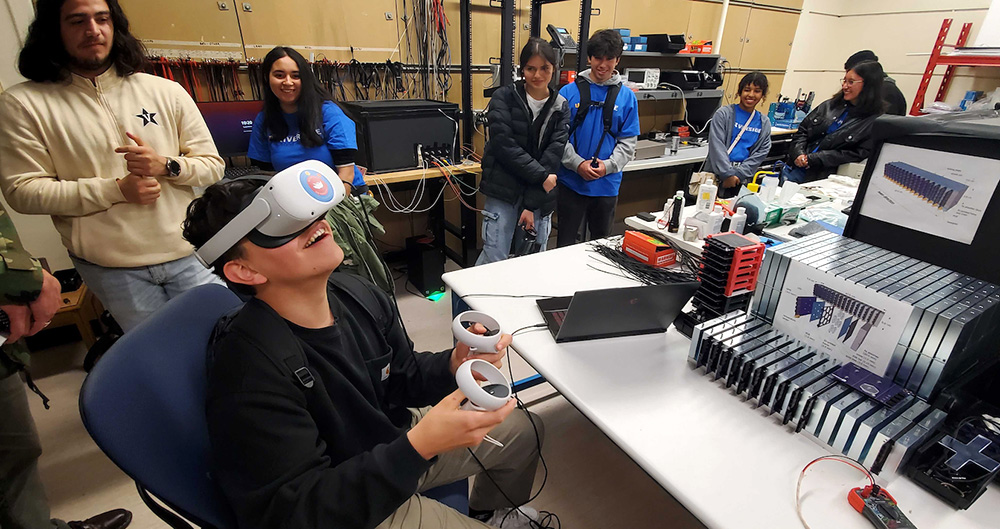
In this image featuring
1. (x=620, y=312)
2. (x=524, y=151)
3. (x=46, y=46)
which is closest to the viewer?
(x=620, y=312)

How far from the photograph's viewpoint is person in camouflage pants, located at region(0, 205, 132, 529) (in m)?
1.15

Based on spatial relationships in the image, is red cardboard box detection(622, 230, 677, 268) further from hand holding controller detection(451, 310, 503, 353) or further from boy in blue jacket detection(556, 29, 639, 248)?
boy in blue jacket detection(556, 29, 639, 248)

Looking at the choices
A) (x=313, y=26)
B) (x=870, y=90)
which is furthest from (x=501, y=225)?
(x=870, y=90)

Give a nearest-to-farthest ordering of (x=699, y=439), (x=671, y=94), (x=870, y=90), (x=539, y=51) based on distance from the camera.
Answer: (x=699, y=439)
(x=539, y=51)
(x=870, y=90)
(x=671, y=94)

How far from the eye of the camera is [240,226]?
0.83 m

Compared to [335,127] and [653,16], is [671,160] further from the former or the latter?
[335,127]

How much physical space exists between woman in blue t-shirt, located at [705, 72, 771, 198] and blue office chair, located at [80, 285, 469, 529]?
3.12 metres

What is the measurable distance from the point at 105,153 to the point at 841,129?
13.3 ft

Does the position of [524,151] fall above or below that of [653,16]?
below

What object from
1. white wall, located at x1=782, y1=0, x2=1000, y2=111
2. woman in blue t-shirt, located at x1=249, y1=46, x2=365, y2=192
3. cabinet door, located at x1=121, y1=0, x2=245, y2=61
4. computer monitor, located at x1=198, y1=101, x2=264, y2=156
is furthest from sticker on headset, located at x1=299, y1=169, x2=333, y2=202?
white wall, located at x1=782, y1=0, x2=1000, y2=111

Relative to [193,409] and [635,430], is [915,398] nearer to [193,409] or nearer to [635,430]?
[635,430]

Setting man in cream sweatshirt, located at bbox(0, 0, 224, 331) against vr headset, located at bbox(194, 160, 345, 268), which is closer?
vr headset, located at bbox(194, 160, 345, 268)

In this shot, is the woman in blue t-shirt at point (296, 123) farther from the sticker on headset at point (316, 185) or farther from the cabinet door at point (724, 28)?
the cabinet door at point (724, 28)

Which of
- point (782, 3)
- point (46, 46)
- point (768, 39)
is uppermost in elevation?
point (782, 3)
